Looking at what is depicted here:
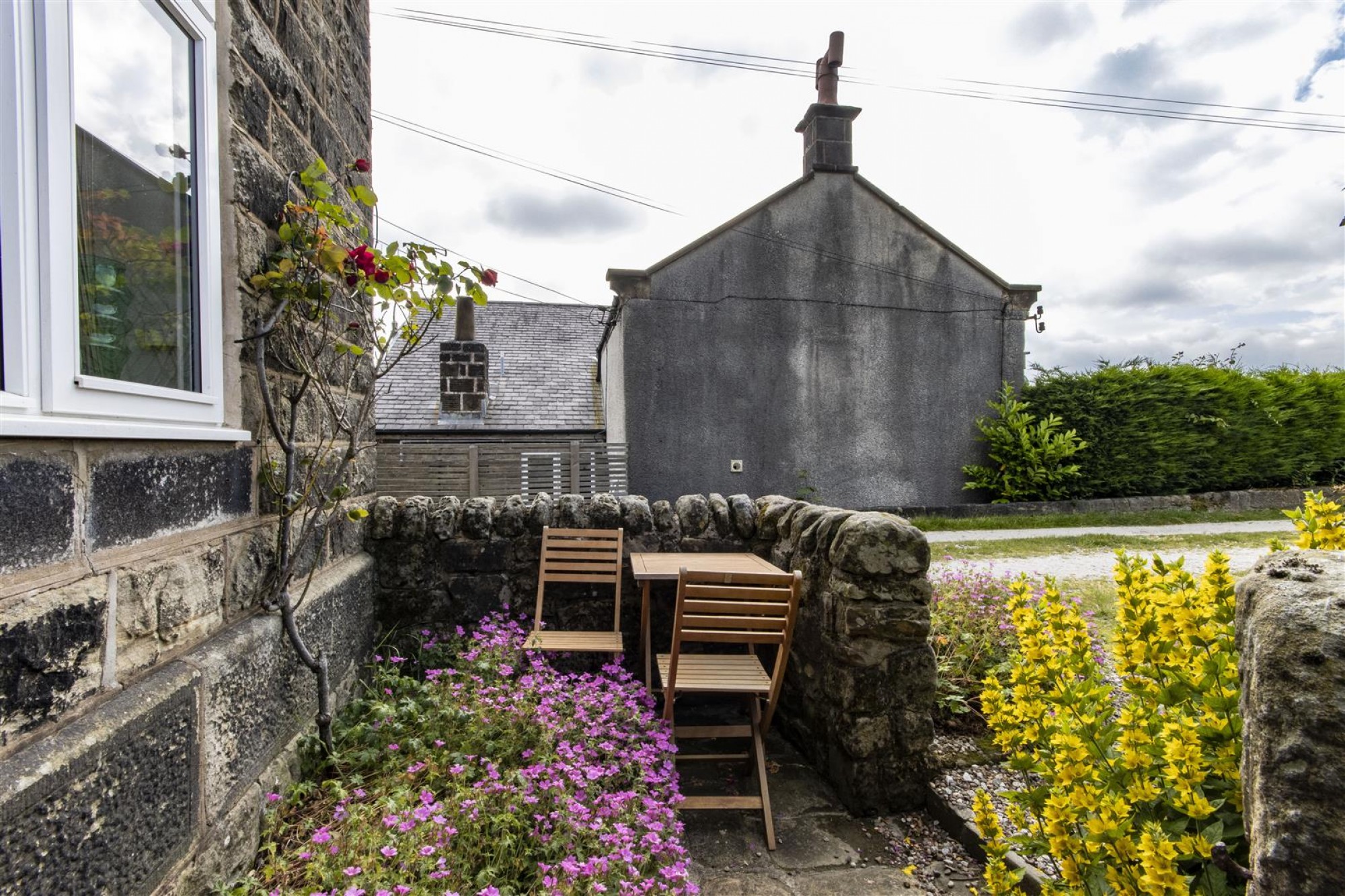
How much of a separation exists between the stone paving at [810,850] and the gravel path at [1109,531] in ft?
19.4

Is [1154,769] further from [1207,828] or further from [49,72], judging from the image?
[49,72]

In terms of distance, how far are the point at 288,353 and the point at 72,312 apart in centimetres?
109

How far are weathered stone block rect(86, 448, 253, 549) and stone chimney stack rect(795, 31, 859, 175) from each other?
10.8 meters

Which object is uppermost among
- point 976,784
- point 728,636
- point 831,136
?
point 831,136

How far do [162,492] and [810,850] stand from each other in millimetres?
2531

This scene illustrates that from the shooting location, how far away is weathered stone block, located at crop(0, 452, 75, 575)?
1281 mm

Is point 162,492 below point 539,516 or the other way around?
the other way around

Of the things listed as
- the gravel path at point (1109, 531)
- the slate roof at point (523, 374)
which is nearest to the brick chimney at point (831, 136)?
the slate roof at point (523, 374)

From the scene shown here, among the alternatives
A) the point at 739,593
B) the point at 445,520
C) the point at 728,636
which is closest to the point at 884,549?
the point at 739,593

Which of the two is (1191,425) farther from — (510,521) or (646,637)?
(510,521)

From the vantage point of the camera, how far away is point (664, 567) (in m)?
3.56

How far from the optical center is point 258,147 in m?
2.40

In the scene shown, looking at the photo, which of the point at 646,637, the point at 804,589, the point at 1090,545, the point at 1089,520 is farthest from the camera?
the point at 1089,520

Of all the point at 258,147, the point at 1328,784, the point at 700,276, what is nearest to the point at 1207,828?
the point at 1328,784
